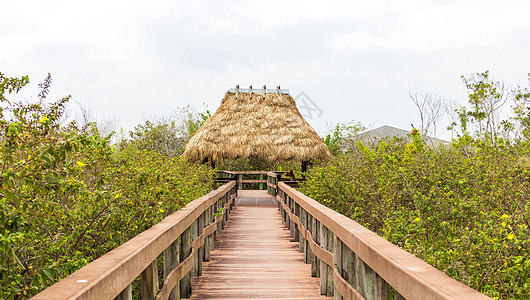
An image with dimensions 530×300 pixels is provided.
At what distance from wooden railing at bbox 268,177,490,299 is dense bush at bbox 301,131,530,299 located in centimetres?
52

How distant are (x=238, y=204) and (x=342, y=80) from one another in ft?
32.1

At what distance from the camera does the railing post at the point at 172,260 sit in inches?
127

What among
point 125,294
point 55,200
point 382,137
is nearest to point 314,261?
point 55,200

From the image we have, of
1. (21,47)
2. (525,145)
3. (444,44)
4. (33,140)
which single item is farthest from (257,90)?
(33,140)

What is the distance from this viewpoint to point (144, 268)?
7.74 feet

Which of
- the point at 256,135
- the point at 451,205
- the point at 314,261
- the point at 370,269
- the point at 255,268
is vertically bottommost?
the point at 255,268

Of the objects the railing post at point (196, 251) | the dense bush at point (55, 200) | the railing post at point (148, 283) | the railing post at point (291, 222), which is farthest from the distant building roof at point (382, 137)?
the railing post at point (148, 283)

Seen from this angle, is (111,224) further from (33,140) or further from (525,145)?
(525,145)

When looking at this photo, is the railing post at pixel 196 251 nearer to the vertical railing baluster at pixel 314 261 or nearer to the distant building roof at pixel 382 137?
the vertical railing baluster at pixel 314 261

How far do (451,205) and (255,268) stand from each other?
2185 mm

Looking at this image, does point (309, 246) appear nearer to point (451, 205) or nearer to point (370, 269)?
point (451, 205)

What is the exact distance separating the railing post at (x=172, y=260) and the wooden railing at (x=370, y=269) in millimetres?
1172

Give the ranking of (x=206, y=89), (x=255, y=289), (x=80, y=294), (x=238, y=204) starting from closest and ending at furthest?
(x=80, y=294)
(x=255, y=289)
(x=238, y=204)
(x=206, y=89)

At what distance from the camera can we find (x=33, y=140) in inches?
95.4
